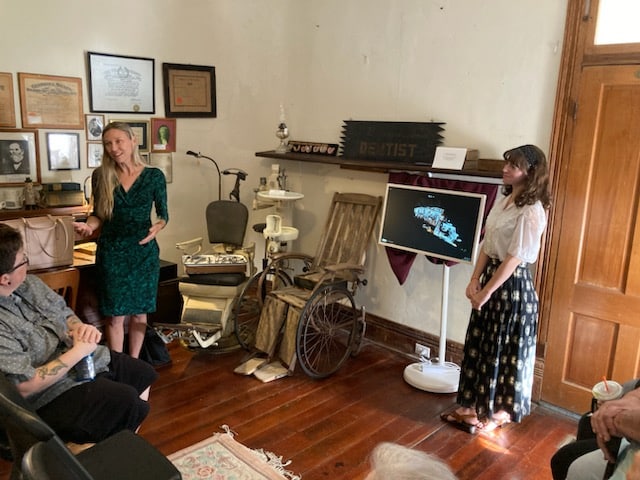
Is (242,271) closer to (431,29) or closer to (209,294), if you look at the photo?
(209,294)

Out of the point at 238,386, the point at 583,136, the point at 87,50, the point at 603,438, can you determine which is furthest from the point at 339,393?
the point at 87,50

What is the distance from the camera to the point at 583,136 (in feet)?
9.33

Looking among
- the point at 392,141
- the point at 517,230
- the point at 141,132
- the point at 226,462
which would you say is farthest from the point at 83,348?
the point at 392,141

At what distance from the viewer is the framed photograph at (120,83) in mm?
3586

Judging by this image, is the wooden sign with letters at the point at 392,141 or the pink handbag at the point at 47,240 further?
the wooden sign with letters at the point at 392,141

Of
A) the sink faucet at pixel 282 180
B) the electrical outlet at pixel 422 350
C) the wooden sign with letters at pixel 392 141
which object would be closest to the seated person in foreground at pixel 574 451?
the electrical outlet at pixel 422 350

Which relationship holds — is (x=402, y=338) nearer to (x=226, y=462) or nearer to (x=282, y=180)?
(x=282, y=180)

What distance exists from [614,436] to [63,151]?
11.1 ft

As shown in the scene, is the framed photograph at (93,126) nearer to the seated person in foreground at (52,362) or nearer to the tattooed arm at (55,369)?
the seated person in foreground at (52,362)

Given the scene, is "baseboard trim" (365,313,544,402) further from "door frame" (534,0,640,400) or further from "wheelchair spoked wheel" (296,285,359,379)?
"door frame" (534,0,640,400)

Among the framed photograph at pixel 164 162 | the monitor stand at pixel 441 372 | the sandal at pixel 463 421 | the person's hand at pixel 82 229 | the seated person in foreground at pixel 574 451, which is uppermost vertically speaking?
the framed photograph at pixel 164 162

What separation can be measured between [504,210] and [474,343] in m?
0.73

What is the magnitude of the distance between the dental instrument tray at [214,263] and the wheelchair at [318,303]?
147 mm

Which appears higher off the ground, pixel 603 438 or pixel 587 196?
pixel 587 196
